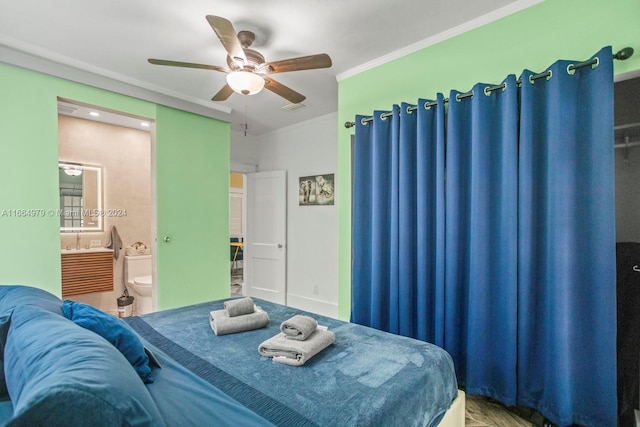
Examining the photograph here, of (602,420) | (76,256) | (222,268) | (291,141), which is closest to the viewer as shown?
(602,420)

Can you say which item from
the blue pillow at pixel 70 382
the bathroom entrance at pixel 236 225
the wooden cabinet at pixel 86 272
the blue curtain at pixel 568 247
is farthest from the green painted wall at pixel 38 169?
the bathroom entrance at pixel 236 225

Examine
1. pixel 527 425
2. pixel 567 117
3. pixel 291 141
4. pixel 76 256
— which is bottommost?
pixel 527 425

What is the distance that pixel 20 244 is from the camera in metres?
2.38

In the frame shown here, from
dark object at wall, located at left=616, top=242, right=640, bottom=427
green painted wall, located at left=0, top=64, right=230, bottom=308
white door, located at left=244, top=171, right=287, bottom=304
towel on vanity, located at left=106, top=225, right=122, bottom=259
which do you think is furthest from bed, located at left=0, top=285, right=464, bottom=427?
white door, located at left=244, top=171, right=287, bottom=304

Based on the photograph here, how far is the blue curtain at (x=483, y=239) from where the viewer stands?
1859 mm

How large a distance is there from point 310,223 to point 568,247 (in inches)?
117

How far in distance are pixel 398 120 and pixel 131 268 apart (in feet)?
12.4

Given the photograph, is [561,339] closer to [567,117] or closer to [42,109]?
[567,117]

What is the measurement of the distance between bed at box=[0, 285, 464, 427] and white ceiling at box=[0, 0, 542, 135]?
72.6 inches

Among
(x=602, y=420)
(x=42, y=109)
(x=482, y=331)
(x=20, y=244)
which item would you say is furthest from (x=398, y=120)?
(x=20, y=244)

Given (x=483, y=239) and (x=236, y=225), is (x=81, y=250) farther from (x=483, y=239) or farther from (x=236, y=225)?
(x=483, y=239)

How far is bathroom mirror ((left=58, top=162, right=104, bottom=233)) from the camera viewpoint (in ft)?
11.8

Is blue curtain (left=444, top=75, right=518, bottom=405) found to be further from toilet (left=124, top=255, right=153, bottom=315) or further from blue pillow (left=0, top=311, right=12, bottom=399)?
toilet (left=124, top=255, right=153, bottom=315)

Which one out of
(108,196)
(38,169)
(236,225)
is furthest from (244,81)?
(236,225)
